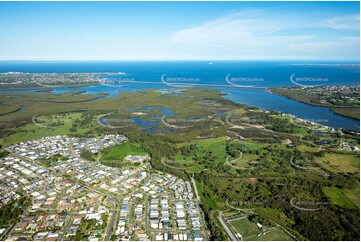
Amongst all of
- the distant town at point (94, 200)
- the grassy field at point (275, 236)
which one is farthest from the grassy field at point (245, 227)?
the distant town at point (94, 200)

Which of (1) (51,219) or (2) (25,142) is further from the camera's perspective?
(2) (25,142)

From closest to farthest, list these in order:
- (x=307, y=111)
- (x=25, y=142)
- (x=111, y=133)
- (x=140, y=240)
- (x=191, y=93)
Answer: (x=140, y=240) → (x=25, y=142) → (x=111, y=133) → (x=307, y=111) → (x=191, y=93)

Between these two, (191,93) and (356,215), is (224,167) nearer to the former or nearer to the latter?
(356,215)

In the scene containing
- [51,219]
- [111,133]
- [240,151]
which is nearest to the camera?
[51,219]

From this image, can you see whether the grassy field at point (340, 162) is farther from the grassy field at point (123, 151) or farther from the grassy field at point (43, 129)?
the grassy field at point (43, 129)

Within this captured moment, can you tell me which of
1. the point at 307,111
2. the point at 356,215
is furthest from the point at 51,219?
the point at 307,111

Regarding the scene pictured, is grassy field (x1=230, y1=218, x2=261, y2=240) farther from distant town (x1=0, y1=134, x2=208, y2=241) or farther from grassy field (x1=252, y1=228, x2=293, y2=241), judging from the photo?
distant town (x1=0, y1=134, x2=208, y2=241)

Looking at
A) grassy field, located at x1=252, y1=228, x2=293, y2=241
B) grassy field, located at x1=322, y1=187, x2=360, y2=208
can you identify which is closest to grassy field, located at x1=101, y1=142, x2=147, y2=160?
grassy field, located at x1=252, y1=228, x2=293, y2=241
